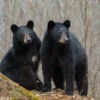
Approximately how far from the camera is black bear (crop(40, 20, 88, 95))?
7.62 metres

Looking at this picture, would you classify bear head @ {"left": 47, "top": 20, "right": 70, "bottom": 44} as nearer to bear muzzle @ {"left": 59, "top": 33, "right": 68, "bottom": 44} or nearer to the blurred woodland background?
bear muzzle @ {"left": 59, "top": 33, "right": 68, "bottom": 44}

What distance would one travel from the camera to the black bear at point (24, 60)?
858 centimetres

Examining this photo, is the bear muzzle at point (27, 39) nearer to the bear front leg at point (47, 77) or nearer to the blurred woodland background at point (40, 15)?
the bear front leg at point (47, 77)

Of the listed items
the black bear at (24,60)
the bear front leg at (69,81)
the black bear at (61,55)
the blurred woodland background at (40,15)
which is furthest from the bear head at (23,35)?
the blurred woodland background at (40,15)

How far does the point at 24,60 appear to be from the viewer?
858 centimetres

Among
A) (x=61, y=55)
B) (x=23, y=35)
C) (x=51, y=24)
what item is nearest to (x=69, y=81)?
(x=61, y=55)

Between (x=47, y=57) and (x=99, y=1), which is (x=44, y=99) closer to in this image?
(x=47, y=57)

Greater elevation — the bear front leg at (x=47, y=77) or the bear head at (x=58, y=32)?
the bear head at (x=58, y=32)

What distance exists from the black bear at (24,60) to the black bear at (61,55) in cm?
66

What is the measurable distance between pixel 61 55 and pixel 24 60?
1.13 metres

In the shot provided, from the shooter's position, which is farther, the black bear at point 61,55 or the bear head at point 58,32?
the black bear at point 61,55

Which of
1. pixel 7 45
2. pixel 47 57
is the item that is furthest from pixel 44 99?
pixel 7 45

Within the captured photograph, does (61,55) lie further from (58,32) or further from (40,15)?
(40,15)

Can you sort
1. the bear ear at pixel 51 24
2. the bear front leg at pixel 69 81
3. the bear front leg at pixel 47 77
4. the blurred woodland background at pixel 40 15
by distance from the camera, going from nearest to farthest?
the bear front leg at pixel 69 81 < the bear ear at pixel 51 24 < the bear front leg at pixel 47 77 < the blurred woodland background at pixel 40 15
